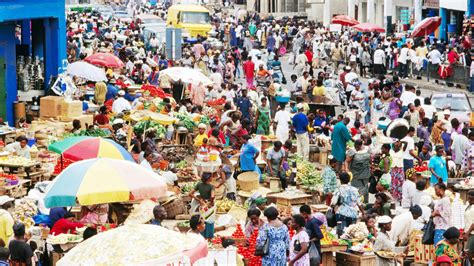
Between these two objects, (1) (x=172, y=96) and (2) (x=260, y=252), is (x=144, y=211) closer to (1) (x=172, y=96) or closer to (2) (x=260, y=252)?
(2) (x=260, y=252)

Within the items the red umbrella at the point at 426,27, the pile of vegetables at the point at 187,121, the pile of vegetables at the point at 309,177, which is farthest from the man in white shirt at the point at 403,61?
the pile of vegetables at the point at 309,177

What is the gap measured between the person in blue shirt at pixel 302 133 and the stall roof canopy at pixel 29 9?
6805 mm

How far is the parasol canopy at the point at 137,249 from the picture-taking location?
40.0 feet

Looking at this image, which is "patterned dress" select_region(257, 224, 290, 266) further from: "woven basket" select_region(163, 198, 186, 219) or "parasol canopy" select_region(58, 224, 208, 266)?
"woven basket" select_region(163, 198, 186, 219)

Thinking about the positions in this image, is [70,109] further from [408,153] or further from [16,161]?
[408,153]

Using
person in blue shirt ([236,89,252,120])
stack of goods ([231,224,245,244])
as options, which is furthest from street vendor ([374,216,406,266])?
person in blue shirt ([236,89,252,120])

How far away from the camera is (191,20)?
6034 cm

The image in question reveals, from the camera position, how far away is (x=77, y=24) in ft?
196

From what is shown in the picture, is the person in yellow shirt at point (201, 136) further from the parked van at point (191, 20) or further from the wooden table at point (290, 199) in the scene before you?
the parked van at point (191, 20)

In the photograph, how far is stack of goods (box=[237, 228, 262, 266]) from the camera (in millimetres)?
16141

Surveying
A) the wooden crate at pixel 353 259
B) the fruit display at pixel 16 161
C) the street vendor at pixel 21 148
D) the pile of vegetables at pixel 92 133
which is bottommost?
the wooden crate at pixel 353 259

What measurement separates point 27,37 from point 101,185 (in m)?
15.8

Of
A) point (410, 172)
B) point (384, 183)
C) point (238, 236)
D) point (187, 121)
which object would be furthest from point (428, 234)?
point (187, 121)

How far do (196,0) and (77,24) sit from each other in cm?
3439
